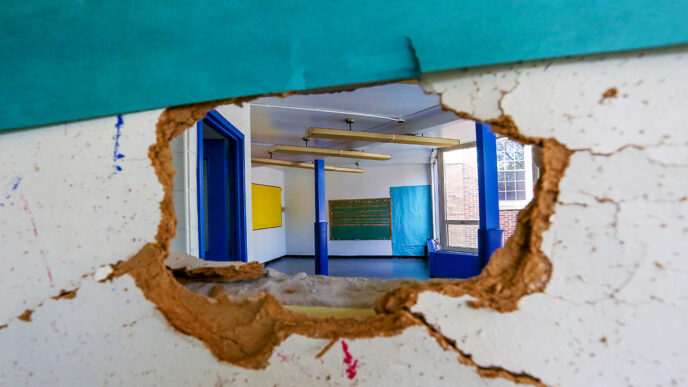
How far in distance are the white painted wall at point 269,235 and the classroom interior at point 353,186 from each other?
4 cm

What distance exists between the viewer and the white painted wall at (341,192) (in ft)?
30.2

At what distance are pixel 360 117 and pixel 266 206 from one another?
15.7 feet

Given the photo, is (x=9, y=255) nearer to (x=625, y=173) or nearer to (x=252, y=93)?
(x=252, y=93)

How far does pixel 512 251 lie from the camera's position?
3.14 feet

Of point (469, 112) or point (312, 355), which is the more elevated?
point (469, 112)

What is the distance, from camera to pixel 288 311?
1.07 meters

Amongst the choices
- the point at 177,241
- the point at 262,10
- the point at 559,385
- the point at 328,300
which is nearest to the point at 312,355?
the point at 328,300

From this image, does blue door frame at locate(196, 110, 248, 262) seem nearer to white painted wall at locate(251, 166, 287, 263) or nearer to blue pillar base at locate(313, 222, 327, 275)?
blue pillar base at locate(313, 222, 327, 275)

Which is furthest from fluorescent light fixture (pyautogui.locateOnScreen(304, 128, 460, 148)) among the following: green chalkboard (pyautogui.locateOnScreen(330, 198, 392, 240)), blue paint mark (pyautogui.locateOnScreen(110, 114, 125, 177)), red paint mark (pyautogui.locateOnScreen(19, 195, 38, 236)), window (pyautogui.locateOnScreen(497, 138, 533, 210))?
green chalkboard (pyautogui.locateOnScreen(330, 198, 392, 240))

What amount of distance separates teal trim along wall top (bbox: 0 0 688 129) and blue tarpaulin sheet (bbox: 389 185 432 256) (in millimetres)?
8371

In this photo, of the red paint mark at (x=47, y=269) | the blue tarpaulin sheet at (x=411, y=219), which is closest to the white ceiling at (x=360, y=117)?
the blue tarpaulin sheet at (x=411, y=219)

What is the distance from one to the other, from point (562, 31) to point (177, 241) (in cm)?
246

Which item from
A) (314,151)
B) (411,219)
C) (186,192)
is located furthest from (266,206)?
(186,192)

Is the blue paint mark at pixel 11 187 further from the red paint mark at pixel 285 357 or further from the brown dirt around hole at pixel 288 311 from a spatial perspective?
the red paint mark at pixel 285 357
